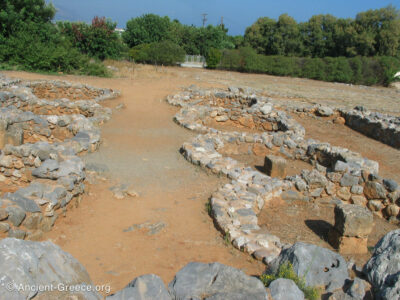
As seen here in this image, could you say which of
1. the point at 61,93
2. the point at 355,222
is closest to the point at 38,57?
the point at 61,93

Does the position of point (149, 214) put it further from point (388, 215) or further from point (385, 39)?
point (385, 39)

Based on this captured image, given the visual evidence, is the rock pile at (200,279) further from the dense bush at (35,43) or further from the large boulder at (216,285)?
the dense bush at (35,43)

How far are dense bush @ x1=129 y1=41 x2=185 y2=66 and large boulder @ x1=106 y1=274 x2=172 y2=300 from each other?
26849 millimetres

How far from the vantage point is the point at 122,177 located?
6.69m

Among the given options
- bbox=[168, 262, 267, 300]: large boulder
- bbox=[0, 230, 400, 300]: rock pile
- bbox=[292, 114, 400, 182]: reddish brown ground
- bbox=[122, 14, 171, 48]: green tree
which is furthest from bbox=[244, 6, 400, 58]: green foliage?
bbox=[168, 262, 267, 300]: large boulder

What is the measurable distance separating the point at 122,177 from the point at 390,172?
23.7 feet

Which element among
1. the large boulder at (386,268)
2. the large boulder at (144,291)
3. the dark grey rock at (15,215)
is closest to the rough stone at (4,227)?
the dark grey rock at (15,215)

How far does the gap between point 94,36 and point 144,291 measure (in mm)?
22694

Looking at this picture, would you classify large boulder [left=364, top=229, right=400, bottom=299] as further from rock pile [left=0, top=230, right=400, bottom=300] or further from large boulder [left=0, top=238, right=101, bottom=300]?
large boulder [left=0, top=238, right=101, bottom=300]

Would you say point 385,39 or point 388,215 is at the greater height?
point 385,39

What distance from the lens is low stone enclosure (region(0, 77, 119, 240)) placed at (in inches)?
179

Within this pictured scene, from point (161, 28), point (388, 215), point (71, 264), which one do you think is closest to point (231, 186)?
point (388, 215)

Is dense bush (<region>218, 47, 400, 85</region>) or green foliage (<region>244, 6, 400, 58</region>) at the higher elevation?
green foliage (<region>244, 6, 400, 58</region>)

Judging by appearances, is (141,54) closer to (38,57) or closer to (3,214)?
(38,57)
